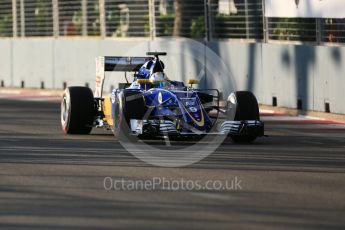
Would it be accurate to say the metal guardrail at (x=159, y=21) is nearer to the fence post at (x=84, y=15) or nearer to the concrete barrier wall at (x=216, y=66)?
the fence post at (x=84, y=15)

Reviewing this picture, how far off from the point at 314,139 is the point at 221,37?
10.0 meters

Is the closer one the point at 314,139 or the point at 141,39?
the point at 314,139

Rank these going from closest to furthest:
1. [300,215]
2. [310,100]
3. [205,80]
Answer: [300,215] → [310,100] → [205,80]

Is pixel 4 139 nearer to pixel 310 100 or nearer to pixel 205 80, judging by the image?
pixel 310 100

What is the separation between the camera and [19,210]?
11.4 m

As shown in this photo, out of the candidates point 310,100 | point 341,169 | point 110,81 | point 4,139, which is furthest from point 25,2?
point 341,169

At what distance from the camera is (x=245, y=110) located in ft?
61.0

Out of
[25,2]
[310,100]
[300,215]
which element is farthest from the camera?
[25,2]

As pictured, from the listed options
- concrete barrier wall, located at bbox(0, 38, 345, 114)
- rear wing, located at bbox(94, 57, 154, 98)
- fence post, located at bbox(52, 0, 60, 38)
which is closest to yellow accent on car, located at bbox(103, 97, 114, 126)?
rear wing, located at bbox(94, 57, 154, 98)

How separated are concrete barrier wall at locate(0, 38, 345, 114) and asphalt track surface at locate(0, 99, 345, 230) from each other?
4.00 m

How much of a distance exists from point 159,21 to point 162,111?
14010 millimetres

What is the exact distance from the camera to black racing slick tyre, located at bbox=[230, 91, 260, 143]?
728 inches

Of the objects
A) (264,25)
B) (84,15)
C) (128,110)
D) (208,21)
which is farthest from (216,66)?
(128,110)

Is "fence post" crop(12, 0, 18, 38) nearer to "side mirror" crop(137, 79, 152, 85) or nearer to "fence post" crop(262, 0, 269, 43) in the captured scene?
"fence post" crop(262, 0, 269, 43)
